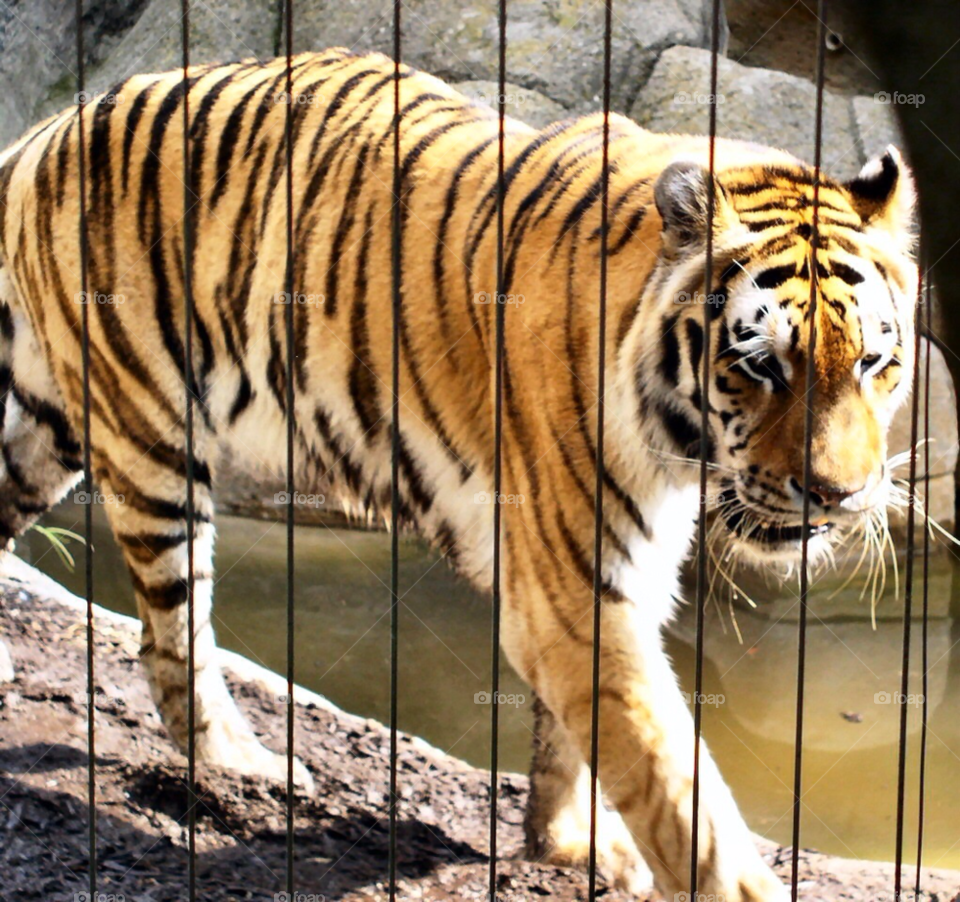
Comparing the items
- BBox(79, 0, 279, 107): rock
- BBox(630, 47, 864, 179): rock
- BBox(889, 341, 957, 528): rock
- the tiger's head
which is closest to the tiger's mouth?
the tiger's head

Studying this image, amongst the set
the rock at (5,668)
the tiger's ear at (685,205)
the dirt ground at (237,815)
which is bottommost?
the dirt ground at (237,815)

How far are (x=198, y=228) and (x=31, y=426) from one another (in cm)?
85

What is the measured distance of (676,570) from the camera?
8.93ft

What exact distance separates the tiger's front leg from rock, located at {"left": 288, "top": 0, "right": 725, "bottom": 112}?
4.77 m

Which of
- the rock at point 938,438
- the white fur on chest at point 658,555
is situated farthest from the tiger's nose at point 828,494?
the rock at point 938,438

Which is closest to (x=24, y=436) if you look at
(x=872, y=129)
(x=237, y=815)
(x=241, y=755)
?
(x=241, y=755)

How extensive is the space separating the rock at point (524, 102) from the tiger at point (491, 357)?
3.15m

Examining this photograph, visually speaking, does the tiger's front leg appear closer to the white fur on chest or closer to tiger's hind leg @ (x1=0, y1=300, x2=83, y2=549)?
the white fur on chest

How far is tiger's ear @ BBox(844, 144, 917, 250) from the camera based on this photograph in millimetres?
2646

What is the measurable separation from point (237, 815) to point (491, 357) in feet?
4.48

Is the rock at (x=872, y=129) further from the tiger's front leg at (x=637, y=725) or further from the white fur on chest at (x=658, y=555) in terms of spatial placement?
the tiger's front leg at (x=637, y=725)

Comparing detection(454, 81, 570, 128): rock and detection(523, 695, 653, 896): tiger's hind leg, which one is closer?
detection(523, 695, 653, 896): tiger's hind leg

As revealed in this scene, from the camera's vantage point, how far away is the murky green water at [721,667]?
4527 millimetres

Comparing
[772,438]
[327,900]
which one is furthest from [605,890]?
[772,438]
